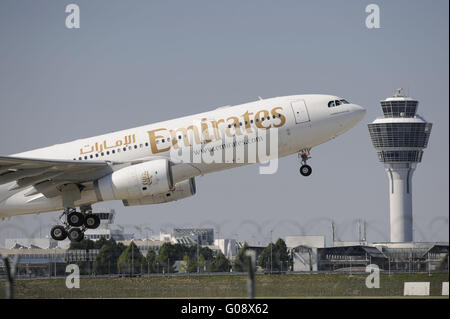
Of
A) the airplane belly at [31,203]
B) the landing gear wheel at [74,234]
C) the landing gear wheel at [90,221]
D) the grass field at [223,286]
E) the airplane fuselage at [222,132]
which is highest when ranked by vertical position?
the airplane fuselage at [222,132]

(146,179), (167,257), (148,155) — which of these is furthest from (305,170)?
(167,257)

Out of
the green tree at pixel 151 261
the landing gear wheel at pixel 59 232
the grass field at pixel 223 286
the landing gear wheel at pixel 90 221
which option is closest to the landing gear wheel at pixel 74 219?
the landing gear wheel at pixel 90 221

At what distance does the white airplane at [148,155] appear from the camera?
49.9m

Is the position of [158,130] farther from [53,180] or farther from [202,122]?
[53,180]

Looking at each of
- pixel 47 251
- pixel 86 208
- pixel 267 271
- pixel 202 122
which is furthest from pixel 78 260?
pixel 202 122

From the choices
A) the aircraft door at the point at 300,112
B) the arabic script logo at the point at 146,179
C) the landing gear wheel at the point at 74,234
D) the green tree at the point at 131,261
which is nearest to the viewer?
the arabic script logo at the point at 146,179

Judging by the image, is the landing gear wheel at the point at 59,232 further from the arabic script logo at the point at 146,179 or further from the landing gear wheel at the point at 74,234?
the arabic script logo at the point at 146,179

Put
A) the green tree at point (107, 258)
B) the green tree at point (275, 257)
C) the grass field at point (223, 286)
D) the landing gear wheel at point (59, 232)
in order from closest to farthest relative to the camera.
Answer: the grass field at point (223, 286)
the landing gear wheel at point (59, 232)
the green tree at point (275, 257)
the green tree at point (107, 258)

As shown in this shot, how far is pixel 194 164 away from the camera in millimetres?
51281

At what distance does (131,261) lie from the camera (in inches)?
2628

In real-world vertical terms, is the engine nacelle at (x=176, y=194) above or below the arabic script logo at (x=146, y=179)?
below

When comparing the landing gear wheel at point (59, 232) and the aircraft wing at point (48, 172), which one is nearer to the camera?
the aircraft wing at point (48, 172)

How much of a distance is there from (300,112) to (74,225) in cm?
1527
